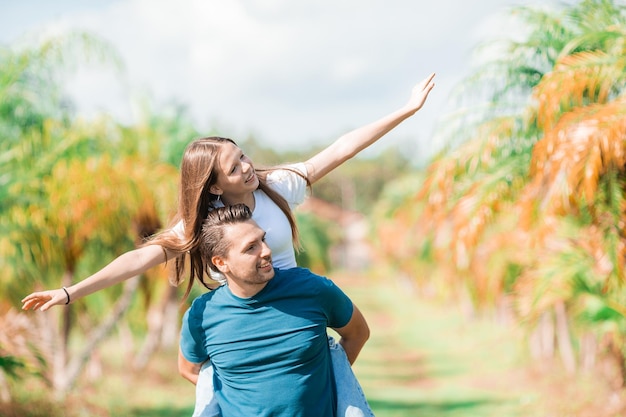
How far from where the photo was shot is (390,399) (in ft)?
43.4

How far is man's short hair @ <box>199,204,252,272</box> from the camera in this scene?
2.85m

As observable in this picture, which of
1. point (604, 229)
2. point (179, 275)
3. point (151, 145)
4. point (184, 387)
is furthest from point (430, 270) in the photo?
point (179, 275)

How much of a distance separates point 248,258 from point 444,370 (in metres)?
14.4

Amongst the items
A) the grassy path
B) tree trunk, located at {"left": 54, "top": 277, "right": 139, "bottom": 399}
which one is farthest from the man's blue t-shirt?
the grassy path

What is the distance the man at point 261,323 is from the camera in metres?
2.81

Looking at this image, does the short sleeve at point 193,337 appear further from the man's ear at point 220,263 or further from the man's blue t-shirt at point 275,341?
the man's ear at point 220,263

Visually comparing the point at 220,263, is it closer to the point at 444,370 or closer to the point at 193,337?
the point at 193,337

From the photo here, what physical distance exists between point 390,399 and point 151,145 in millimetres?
5873

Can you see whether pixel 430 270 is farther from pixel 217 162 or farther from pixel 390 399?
pixel 217 162

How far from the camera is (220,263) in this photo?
9.44ft

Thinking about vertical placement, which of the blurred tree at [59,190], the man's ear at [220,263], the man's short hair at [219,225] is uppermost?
the man's short hair at [219,225]

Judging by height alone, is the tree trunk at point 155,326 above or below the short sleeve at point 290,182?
below

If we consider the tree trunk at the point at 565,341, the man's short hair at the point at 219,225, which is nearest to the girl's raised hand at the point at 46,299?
the man's short hair at the point at 219,225

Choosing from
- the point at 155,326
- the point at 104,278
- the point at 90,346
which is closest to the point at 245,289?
the point at 104,278
